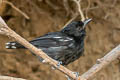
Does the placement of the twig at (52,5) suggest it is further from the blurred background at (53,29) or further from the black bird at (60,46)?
the black bird at (60,46)

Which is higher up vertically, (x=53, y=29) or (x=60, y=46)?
(x=60, y=46)

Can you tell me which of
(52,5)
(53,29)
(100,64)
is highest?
(52,5)

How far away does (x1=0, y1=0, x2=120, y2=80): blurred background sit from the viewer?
13.6ft

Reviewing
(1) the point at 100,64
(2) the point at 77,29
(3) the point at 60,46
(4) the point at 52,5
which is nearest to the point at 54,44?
(3) the point at 60,46

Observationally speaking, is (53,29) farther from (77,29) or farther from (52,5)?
(77,29)

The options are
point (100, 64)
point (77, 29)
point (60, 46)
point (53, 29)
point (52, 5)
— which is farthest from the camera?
point (53, 29)

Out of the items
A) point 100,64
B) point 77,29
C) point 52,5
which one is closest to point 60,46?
point 77,29

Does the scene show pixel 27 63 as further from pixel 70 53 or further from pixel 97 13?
pixel 70 53

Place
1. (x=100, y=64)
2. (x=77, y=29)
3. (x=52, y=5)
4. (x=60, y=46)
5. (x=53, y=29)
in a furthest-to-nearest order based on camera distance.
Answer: (x=53, y=29) → (x=52, y=5) → (x=77, y=29) → (x=60, y=46) → (x=100, y=64)

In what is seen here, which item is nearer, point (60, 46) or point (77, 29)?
point (60, 46)

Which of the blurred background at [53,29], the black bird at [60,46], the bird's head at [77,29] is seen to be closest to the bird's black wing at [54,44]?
the black bird at [60,46]

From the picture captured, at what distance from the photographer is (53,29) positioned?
425cm

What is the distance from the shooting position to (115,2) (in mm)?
4242

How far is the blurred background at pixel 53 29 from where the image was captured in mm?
4133
